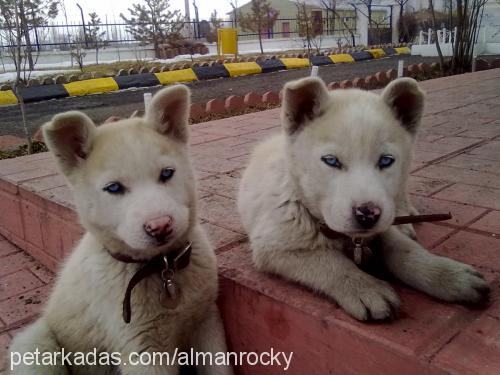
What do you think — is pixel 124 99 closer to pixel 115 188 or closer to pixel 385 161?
pixel 115 188

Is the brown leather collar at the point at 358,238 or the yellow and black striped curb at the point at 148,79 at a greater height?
the yellow and black striped curb at the point at 148,79

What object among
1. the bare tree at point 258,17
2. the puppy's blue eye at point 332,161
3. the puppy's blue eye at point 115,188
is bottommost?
the puppy's blue eye at point 115,188

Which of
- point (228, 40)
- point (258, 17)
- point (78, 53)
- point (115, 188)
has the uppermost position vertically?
point (258, 17)

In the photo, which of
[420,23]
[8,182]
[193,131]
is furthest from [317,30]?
[8,182]

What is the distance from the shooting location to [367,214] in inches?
78.3

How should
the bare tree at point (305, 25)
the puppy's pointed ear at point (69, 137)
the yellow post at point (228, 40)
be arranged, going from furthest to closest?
the yellow post at point (228, 40)
the bare tree at point (305, 25)
the puppy's pointed ear at point (69, 137)

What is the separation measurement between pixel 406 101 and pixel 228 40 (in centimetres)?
2497

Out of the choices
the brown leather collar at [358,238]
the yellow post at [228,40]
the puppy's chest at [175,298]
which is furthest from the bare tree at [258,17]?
the puppy's chest at [175,298]

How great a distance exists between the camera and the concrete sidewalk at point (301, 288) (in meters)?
1.98

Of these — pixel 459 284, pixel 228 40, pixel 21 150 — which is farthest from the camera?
pixel 228 40

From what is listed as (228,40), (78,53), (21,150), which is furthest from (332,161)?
(228,40)

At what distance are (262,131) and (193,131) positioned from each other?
942 millimetres

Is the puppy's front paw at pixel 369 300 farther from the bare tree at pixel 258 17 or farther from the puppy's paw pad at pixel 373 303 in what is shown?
the bare tree at pixel 258 17

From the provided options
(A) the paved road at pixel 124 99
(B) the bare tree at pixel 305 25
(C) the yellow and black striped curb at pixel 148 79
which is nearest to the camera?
(A) the paved road at pixel 124 99
